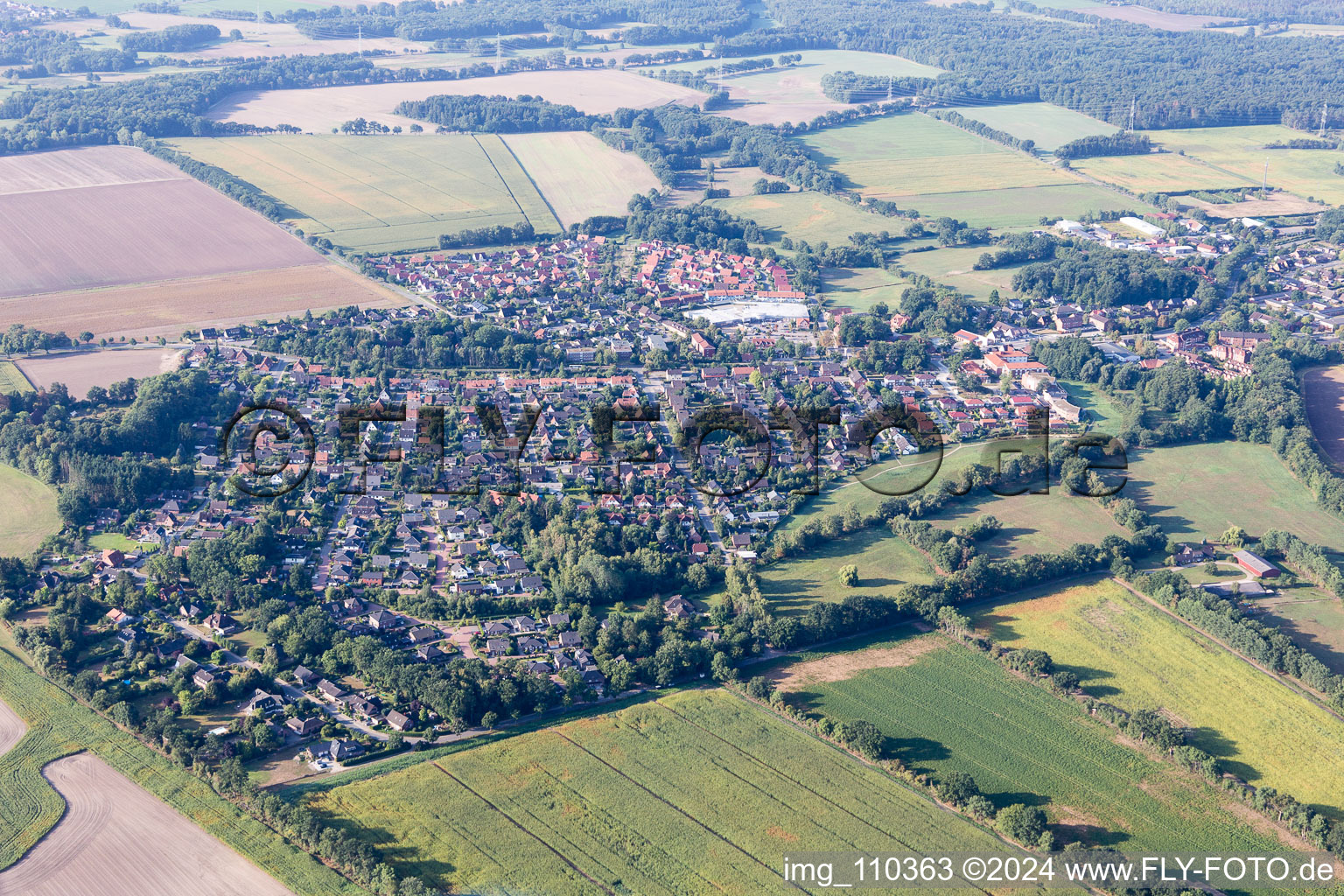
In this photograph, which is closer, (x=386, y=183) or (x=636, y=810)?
(x=636, y=810)

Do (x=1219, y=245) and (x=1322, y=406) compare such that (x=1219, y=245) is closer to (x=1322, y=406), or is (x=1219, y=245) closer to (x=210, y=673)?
(x=1322, y=406)

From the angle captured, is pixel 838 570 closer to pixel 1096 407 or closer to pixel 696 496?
pixel 696 496

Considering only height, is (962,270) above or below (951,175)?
below

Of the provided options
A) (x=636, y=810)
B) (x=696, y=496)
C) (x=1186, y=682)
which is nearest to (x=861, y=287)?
(x=696, y=496)

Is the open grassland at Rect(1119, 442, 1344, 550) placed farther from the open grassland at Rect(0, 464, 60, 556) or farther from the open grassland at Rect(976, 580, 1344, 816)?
the open grassland at Rect(0, 464, 60, 556)

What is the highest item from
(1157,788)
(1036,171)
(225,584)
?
(1036,171)

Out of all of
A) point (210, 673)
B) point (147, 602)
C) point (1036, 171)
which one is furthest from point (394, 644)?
point (1036, 171)

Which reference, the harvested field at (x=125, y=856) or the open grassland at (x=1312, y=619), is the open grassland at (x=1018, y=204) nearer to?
the open grassland at (x=1312, y=619)

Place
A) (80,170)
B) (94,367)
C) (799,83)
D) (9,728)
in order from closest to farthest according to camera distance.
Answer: (9,728) < (94,367) < (80,170) < (799,83)
